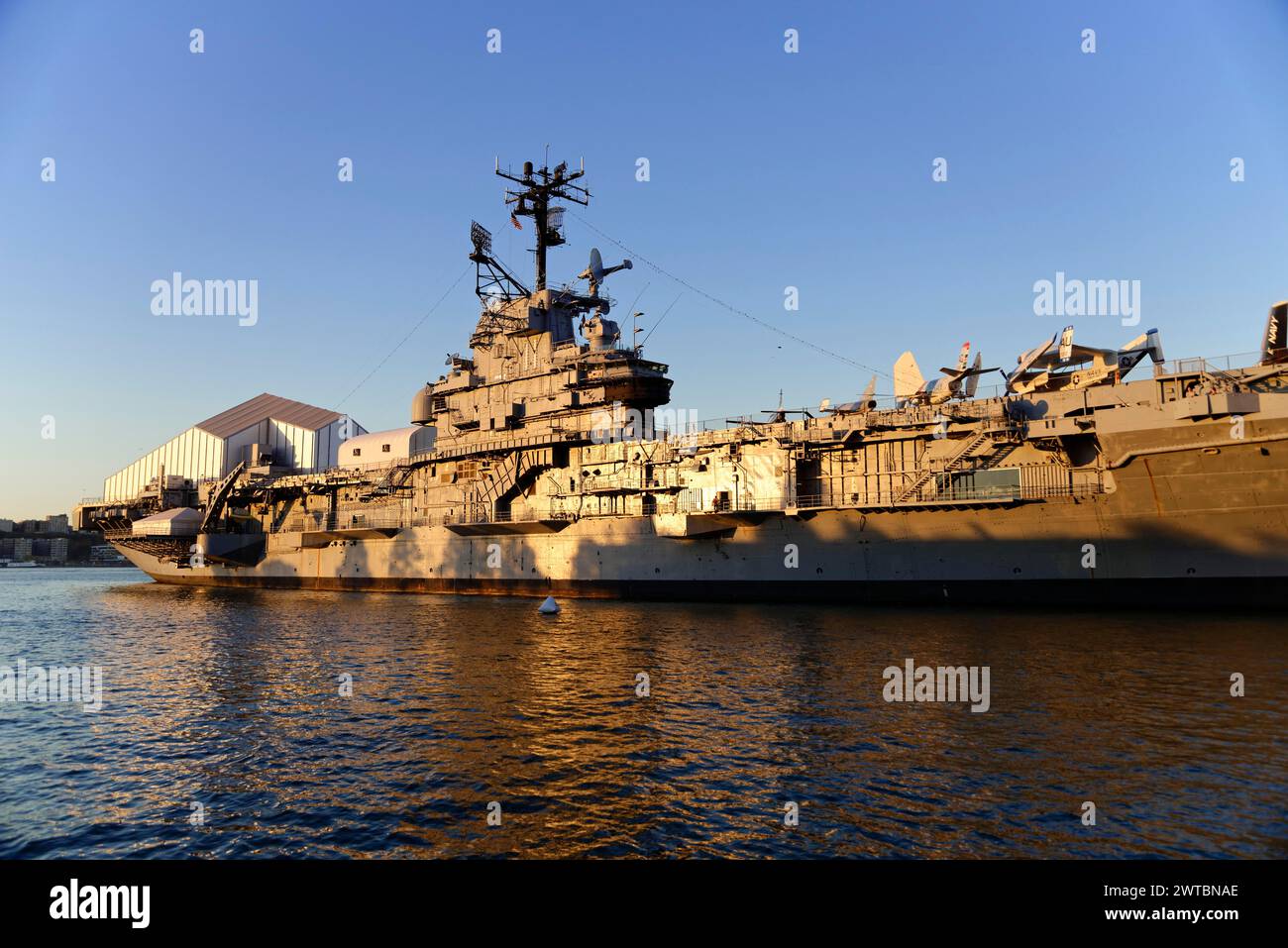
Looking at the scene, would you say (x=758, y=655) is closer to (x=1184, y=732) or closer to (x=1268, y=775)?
(x=1184, y=732)

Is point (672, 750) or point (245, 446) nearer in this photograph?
point (672, 750)

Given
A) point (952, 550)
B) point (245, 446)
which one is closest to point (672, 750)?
point (952, 550)

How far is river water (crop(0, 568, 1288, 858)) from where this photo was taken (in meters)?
8.28

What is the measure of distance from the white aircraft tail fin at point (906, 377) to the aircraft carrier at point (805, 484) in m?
0.09

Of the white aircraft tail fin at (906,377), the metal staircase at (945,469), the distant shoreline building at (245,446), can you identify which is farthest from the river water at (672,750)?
the distant shoreline building at (245,446)

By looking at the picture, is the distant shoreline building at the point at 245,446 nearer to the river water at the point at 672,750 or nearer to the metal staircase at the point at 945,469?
the river water at the point at 672,750

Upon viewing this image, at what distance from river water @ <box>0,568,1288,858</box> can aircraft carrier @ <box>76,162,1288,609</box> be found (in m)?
3.69

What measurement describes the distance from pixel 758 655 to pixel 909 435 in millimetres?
13290

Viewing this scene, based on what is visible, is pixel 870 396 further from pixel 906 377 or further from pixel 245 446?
pixel 245 446

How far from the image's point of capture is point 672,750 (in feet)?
37.1

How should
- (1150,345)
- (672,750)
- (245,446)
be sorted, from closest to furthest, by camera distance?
(672,750) → (1150,345) → (245,446)

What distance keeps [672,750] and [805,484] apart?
789 inches

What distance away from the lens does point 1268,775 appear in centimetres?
944
